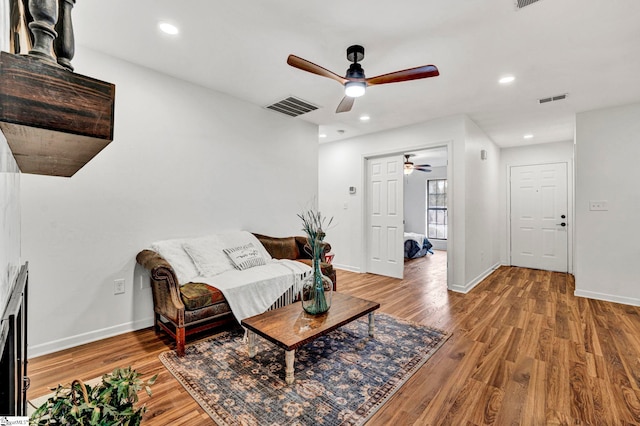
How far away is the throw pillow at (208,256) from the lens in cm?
298

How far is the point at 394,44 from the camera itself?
2.47m

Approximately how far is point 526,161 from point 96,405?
7.35 metres

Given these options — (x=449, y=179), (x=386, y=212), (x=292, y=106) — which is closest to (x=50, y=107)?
(x=292, y=106)

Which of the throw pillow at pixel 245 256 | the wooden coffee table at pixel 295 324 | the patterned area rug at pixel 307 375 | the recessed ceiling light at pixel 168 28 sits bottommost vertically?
the patterned area rug at pixel 307 375

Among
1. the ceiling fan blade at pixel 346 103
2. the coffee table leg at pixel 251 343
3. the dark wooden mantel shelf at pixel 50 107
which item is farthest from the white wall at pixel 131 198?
the dark wooden mantel shelf at pixel 50 107

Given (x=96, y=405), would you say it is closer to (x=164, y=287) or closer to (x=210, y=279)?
(x=164, y=287)

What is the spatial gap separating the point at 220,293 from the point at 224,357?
21.0 inches

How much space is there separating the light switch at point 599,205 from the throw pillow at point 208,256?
187 inches

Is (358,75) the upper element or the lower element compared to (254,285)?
upper

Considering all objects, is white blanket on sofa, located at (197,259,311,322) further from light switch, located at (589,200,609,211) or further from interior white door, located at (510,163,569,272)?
interior white door, located at (510,163,569,272)

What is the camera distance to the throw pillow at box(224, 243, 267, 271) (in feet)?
10.5

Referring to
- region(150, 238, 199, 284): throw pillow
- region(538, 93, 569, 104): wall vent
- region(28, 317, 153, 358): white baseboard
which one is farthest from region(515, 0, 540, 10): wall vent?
region(28, 317, 153, 358): white baseboard

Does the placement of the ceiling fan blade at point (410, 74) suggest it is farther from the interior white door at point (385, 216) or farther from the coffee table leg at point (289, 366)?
the interior white door at point (385, 216)

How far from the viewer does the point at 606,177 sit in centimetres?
388
